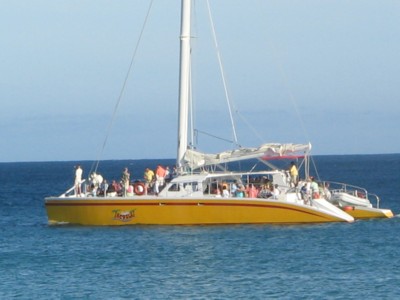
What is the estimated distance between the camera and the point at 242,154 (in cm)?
4838

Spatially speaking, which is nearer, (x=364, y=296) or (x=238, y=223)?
(x=364, y=296)

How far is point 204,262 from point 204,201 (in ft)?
26.4

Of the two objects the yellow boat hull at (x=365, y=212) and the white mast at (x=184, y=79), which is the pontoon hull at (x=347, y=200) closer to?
the yellow boat hull at (x=365, y=212)

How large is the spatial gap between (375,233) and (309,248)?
17.4ft

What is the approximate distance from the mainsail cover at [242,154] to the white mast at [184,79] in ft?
2.95

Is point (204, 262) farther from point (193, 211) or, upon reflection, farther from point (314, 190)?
point (314, 190)

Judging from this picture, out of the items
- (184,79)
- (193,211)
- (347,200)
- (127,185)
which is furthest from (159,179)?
(347,200)

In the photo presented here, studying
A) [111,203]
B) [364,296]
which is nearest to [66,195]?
[111,203]

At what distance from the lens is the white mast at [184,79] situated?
49.5 m

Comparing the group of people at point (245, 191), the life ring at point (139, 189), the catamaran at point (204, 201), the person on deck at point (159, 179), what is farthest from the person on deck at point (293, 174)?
the life ring at point (139, 189)

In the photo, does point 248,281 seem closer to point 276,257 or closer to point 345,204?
point 276,257

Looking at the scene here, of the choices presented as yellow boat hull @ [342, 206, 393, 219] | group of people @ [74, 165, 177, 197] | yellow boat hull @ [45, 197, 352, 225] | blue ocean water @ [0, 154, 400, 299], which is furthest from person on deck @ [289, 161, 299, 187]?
group of people @ [74, 165, 177, 197]

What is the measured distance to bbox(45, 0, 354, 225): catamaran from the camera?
46.2m

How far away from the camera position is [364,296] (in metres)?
31.3
